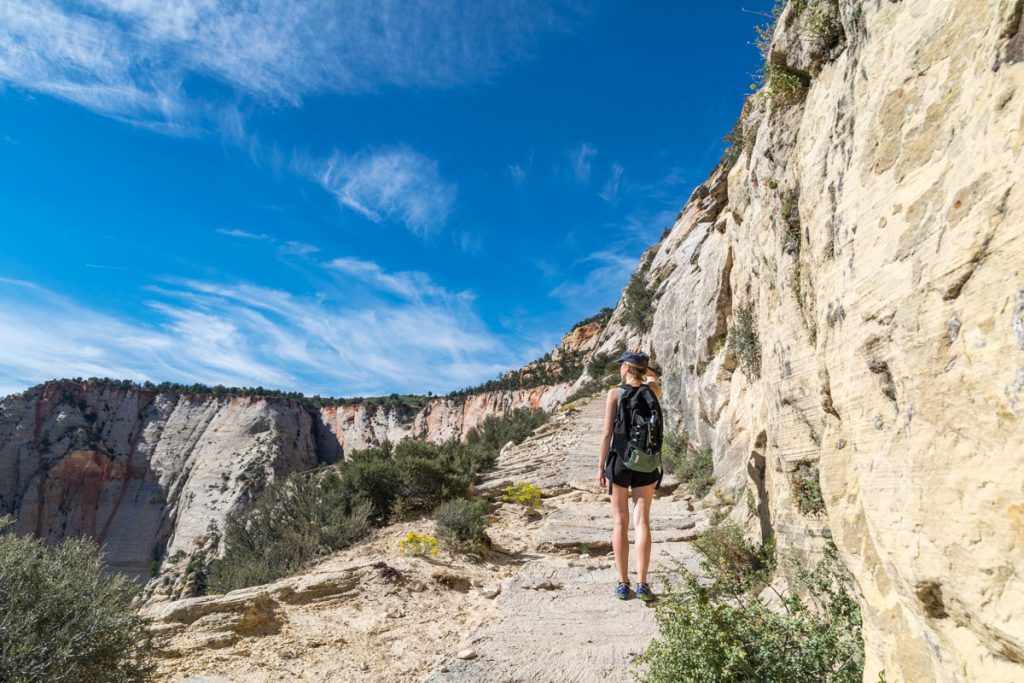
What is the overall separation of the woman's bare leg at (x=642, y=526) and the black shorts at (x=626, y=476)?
0.05m

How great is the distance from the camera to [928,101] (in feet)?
6.60

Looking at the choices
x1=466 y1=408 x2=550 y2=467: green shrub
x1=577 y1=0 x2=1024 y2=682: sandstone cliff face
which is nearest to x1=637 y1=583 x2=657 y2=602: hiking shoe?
x1=577 y1=0 x2=1024 y2=682: sandstone cliff face

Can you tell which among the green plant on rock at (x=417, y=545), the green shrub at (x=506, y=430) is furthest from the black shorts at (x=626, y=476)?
the green shrub at (x=506, y=430)

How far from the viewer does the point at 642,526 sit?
420 cm

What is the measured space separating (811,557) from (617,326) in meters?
26.4

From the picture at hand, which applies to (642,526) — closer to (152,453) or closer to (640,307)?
(640,307)

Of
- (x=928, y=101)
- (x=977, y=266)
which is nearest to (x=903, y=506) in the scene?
(x=977, y=266)

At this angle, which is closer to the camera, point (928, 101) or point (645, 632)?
point (928, 101)

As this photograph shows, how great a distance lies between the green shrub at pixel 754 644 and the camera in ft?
8.32

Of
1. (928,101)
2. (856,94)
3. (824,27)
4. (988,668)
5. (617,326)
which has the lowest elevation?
(988,668)

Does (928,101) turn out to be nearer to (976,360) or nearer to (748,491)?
(976,360)

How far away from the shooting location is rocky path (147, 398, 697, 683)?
3.72m

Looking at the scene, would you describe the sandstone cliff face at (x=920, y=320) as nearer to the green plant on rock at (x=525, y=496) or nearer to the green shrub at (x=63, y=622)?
the green shrub at (x=63, y=622)

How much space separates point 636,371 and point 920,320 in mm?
2852
